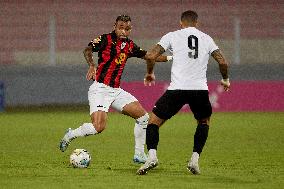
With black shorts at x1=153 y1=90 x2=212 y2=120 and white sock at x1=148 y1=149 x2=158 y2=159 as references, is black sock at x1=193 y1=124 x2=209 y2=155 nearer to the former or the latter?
black shorts at x1=153 y1=90 x2=212 y2=120

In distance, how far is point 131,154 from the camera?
39.8 ft

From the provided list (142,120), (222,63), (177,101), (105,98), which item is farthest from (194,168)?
(105,98)

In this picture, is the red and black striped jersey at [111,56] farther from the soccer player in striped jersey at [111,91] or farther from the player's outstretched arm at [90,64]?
the player's outstretched arm at [90,64]

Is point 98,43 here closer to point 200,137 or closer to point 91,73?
point 91,73

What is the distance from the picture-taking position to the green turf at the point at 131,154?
348 inches

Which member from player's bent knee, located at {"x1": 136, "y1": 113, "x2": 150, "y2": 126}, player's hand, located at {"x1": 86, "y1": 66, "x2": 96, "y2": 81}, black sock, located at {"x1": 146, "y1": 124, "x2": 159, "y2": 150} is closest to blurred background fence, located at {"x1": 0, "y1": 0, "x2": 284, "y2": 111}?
player's bent knee, located at {"x1": 136, "y1": 113, "x2": 150, "y2": 126}

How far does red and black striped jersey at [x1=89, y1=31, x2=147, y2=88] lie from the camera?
10.9 metres

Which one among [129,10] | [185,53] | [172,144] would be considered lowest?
[172,144]

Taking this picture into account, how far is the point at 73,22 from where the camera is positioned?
2295 cm

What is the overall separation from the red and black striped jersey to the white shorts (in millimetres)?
80

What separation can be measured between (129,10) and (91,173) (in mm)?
14237

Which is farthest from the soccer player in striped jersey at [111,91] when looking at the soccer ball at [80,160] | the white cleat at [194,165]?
the white cleat at [194,165]

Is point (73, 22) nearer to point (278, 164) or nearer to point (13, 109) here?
point (13, 109)

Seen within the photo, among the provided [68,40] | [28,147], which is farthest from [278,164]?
[68,40]
